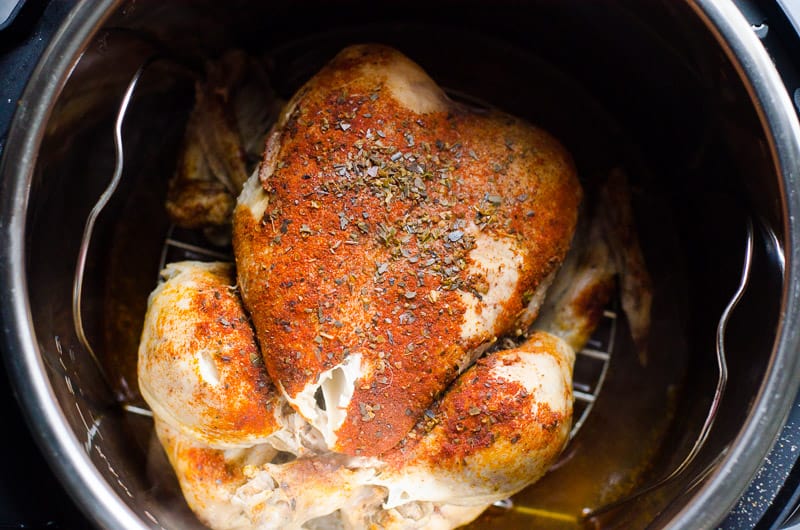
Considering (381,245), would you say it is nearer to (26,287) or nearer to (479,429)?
(479,429)

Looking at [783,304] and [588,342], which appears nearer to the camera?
[783,304]

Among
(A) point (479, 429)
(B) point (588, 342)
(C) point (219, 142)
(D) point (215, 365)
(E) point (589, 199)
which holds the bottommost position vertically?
(B) point (588, 342)

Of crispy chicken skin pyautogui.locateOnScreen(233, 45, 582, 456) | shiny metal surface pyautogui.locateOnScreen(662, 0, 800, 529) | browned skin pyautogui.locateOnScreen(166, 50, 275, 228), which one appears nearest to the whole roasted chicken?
crispy chicken skin pyautogui.locateOnScreen(233, 45, 582, 456)

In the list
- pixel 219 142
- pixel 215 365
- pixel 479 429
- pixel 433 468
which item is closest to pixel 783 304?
pixel 479 429

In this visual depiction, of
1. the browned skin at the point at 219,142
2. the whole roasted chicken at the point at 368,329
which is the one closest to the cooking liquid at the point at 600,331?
the browned skin at the point at 219,142

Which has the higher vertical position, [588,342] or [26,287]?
[26,287]

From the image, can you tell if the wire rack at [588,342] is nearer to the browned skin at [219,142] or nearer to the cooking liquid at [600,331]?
the cooking liquid at [600,331]

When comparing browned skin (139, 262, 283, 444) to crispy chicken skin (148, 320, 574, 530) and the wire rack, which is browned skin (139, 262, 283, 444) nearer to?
crispy chicken skin (148, 320, 574, 530)
